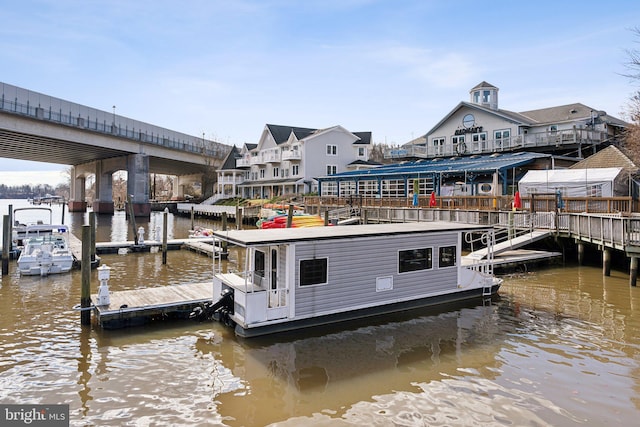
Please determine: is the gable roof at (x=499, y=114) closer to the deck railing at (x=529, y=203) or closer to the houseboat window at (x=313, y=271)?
the deck railing at (x=529, y=203)

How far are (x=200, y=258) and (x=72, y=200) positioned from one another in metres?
75.0

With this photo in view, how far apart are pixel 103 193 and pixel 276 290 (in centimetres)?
7317

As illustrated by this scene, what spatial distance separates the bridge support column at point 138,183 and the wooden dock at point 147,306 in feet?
178

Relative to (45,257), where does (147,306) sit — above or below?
below

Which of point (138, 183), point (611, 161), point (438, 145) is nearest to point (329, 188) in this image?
point (438, 145)

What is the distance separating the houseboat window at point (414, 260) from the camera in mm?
13883

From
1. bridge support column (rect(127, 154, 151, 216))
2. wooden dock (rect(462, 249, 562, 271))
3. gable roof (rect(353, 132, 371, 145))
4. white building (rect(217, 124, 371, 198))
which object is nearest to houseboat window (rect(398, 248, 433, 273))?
wooden dock (rect(462, 249, 562, 271))

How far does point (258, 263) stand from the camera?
1316 cm

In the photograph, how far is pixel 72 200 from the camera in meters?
87.1

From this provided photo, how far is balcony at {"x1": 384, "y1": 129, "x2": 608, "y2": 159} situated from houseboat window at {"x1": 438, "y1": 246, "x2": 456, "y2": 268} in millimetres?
31923

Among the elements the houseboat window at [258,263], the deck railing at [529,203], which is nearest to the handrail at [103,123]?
the deck railing at [529,203]

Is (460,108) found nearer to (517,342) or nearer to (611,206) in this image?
(611,206)

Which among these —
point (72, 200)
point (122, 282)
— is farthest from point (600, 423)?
point (72, 200)

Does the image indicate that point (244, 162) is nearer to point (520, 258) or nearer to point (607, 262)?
point (520, 258)
